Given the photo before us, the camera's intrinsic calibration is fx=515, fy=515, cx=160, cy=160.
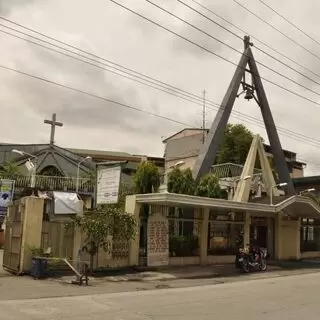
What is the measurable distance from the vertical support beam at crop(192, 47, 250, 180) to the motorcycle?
597 centimetres

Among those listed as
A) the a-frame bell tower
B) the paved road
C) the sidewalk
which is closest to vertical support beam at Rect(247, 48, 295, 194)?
the a-frame bell tower

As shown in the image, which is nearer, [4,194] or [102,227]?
[102,227]

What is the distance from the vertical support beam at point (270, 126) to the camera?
32453 mm

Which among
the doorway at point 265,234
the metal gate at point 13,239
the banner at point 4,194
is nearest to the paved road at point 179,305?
the metal gate at point 13,239

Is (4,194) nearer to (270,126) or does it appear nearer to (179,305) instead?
(270,126)

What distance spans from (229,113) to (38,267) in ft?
55.5

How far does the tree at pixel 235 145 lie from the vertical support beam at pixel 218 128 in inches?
997

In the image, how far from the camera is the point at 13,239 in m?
19.1

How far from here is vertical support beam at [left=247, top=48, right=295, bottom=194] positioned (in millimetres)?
32453

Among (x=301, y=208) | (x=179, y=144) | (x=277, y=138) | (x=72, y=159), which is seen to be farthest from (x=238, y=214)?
(x=179, y=144)

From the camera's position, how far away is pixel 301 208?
30453 millimetres

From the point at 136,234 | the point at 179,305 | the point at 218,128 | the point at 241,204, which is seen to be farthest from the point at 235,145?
the point at 179,305

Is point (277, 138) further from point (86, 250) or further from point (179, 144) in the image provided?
point (179, 144)

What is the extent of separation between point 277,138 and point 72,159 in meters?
21.9
